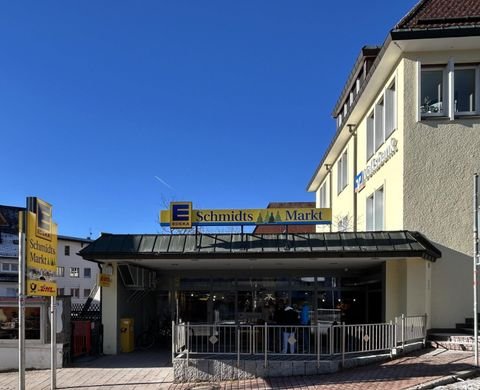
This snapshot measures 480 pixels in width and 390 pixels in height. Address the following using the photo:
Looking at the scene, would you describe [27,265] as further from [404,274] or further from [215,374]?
[404,274]

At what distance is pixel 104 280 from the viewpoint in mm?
15414

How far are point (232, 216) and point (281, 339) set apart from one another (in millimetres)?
5100

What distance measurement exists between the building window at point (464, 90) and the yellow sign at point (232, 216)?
542 cm

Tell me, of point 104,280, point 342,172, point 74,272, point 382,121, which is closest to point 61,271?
point 74,272

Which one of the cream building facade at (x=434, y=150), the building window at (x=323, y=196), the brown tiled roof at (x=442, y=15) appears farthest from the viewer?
the building window at (x=323, y=196)

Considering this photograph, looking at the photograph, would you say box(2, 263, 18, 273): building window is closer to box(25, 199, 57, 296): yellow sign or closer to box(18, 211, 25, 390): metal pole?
box(25, 199, 57, 296): yellow sign

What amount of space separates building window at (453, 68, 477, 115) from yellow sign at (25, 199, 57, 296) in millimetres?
11724

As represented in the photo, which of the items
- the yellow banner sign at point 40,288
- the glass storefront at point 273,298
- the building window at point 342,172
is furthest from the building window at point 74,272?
the yellow banner sign at point 40,288

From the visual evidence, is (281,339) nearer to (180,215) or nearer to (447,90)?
(180,215)

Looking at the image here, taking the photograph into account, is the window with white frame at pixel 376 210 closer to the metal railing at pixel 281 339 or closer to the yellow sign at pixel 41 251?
the metal railing at pixel 281 339

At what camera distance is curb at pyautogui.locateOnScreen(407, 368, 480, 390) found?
9.35 metres

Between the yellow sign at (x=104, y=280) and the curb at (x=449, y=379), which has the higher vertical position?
the yellow sign at (x=104, y=280)

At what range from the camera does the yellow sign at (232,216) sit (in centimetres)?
1578

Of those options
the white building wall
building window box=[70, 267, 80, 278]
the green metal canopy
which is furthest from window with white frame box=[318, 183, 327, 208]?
building window box=[70, 267, 80, 278]
